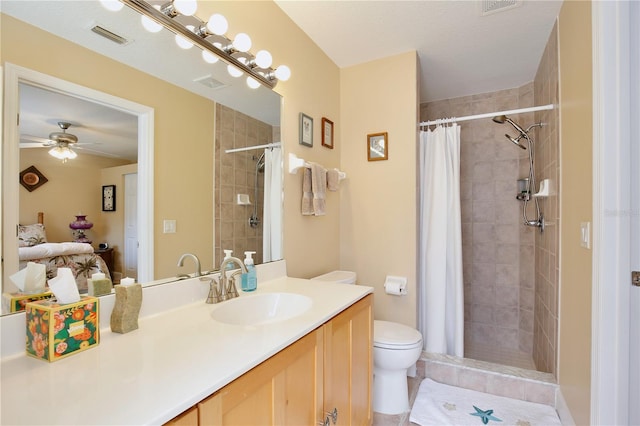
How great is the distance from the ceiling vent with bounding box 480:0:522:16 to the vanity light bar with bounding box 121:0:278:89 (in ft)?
4.25

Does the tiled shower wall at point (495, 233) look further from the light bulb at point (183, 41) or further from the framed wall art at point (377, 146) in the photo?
the light bulb at point (183, 41)

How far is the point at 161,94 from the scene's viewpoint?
3.87 feet

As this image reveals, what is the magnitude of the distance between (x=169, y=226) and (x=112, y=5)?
78cm

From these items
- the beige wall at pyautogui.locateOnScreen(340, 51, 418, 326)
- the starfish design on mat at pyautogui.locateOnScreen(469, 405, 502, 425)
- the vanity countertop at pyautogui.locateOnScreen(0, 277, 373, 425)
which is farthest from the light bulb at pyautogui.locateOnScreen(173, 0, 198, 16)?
the starfish design on mat at pyautogui.locateOnScreen(469, 405, 502, 425)

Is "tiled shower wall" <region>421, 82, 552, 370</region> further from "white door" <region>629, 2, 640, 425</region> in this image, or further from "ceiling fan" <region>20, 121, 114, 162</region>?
"ceiling fan" <region>20, 121, 114, 162</region>

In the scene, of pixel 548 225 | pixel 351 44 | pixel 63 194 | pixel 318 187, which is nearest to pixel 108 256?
pixel 63 194

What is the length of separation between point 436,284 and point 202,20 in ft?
7.29

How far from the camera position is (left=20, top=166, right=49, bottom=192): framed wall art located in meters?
0.83

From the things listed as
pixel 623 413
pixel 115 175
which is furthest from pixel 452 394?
pixel 115 175

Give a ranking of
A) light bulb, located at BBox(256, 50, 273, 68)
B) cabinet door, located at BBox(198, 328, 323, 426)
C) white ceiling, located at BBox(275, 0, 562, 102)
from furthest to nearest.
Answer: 1. white ceiling, located at BBox(275, 0, 562, 102)
2. light bulb, located at BBox(256, 50, 273, 68)
3. cabinet door, located at BBox(198, 328, 323, 426)

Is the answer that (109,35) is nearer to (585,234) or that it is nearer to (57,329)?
(57,329)

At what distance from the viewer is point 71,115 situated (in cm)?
91

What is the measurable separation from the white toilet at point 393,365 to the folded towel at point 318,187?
853 mm

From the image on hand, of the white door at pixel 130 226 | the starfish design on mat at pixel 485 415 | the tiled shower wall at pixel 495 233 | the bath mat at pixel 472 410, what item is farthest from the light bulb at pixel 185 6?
the tiled shower wall at pixel 495 233
